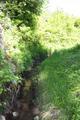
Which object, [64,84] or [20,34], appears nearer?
[64,84]

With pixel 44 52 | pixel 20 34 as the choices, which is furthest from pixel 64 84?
pixel 44 52

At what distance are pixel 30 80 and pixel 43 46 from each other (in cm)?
714

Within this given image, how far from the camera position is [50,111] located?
993 centimetres

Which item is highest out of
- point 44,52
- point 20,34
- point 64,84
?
point 20,34

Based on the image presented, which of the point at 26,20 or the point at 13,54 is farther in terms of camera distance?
the point at 26,20

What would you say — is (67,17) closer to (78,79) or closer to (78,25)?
(78,25)

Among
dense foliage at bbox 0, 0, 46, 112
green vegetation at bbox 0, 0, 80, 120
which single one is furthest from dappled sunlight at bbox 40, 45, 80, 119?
dense foliage at bbox 0, 0, 46, 112

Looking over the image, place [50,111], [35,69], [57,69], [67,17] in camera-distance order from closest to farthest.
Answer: [50,111] < [57,69] < [35,69] < [67,17]

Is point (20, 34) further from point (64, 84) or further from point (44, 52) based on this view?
point (64, 84)

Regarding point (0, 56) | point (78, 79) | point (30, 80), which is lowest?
point (30, 80)

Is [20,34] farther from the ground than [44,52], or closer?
farther from the ground

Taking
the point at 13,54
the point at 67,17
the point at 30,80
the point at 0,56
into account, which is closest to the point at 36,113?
the point at 0,56

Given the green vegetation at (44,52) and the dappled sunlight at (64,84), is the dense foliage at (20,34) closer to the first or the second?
the green vegetation at (44,52)

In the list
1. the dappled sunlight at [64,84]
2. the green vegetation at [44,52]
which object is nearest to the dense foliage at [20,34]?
the green vegetation at [44,52]
